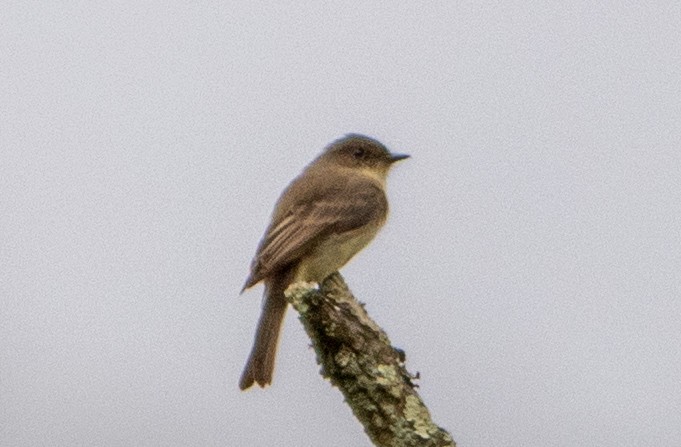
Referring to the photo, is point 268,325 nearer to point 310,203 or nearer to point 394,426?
point 310,203

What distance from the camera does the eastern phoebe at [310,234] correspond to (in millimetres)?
7188

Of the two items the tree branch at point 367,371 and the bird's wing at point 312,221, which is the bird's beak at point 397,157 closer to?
the bird's wing at point 312,221

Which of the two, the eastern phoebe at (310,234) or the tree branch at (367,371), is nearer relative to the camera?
the tree branch at (367,371)

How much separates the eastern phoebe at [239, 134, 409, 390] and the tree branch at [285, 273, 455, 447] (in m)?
1.80

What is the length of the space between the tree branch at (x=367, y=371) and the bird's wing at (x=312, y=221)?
2561mm

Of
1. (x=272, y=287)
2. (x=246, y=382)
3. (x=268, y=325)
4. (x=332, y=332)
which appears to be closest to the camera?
(x=332, y=332)

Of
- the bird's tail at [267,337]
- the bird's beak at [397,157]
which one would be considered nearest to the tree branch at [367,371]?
the bird's tail at [267,337]

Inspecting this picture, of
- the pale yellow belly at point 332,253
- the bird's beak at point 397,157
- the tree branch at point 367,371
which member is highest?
the bird's beak at point 397,157

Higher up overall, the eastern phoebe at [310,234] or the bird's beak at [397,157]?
the bird's beak at [397,157]

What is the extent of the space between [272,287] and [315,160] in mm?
3077

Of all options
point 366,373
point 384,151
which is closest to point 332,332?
point 366,373

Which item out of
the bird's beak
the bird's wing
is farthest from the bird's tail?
the bird's beak

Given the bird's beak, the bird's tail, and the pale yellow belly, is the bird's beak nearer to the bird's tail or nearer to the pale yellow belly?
the pale yellow belly

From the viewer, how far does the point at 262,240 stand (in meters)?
7.94
